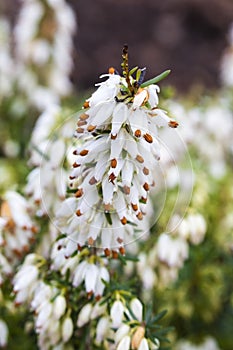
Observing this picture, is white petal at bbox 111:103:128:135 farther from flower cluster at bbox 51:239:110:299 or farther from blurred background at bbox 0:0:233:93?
blurred background at bbox 0:0:233:93

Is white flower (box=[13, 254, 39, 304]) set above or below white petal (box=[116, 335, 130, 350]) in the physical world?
above

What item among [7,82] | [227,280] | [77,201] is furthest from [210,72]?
[77,201]

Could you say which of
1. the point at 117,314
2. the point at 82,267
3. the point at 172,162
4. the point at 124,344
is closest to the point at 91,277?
the point at 82,267

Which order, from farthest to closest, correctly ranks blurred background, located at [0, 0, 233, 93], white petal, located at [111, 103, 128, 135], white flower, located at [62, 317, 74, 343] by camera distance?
blurred background, located at [0, 0, 233, 93] → white flower, located at [62, 317, 74, 343] → white petal, located at [111, 103, 128, 135]

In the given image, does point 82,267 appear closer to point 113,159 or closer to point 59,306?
point 59,306

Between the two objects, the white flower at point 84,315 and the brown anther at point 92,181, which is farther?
the white flower at point 84,315

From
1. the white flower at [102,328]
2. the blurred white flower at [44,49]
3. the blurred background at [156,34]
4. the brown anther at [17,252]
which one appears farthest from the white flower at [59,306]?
the blurred background at [156,34]

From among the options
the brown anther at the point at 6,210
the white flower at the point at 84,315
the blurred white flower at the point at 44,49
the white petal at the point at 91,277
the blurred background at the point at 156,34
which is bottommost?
the white flower at the point at 84,315

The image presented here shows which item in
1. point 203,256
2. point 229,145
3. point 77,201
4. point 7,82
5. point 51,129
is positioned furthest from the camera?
point 7,82

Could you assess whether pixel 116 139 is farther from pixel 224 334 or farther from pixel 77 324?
pixel 224 334

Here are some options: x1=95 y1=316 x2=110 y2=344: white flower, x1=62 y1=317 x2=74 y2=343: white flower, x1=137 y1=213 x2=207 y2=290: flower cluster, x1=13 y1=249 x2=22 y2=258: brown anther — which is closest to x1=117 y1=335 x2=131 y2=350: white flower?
x1=95 y1=316 x2=110 y2=344: white flower

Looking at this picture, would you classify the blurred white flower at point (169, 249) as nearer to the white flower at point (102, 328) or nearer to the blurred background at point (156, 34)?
the white flower at point (102, 328)
